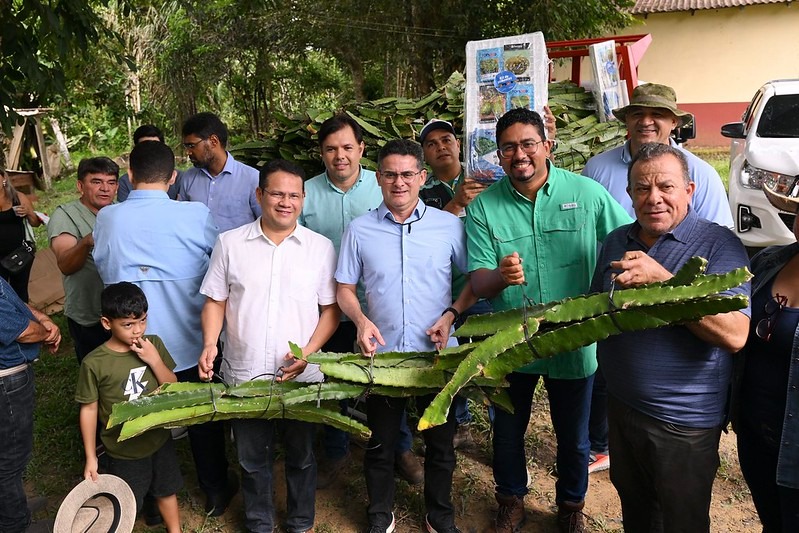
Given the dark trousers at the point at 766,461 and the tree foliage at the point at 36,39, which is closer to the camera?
the dark trousers at the point at 766,461

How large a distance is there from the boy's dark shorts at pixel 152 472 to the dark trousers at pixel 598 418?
8.28 feet

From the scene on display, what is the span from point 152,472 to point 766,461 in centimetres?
287

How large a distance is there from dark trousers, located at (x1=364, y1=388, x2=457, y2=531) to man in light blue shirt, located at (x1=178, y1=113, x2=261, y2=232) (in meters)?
1.83

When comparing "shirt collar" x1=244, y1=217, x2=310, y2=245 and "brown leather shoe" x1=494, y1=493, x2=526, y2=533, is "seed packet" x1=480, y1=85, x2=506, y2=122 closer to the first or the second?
"shirt collar" x1=244, y1=217, x2=310, y2=245

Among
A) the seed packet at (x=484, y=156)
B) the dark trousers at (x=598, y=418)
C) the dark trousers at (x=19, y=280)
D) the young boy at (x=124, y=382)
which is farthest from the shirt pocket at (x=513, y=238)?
the dark trousers at (x=19, y=280)

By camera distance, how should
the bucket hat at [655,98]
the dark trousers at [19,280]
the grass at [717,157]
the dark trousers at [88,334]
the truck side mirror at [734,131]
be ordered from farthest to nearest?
the grass at [717,157] < the truck side mirror at [734,131] < the dark trousers at [19,280] < the dark trousers at [88,334] < the bucket hat at [655,98]

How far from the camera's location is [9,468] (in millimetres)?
3055

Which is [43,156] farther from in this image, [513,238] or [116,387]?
[513,238]

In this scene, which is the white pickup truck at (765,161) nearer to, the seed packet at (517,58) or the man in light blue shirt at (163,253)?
the seed packet at (517,58)

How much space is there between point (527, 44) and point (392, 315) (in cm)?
171

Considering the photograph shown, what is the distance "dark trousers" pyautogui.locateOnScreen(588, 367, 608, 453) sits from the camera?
389 cm

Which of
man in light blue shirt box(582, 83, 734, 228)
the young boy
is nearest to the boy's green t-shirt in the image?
the young boy

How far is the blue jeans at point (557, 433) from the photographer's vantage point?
126 inches

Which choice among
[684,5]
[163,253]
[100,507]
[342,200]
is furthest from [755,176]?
[684,5]
